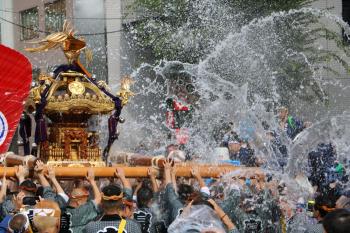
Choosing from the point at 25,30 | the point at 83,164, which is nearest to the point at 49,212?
the point at 83,164

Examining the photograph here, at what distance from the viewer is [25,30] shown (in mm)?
24172

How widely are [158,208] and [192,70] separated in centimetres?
1068

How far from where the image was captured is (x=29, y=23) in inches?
938

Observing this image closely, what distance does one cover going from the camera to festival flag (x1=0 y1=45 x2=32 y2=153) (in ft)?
25.2

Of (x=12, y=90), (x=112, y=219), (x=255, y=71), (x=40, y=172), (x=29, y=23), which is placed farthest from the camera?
(x=29, y=23)

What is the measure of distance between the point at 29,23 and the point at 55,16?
6.10 feet

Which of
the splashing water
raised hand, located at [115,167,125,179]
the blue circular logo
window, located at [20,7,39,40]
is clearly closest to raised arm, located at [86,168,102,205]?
raised hand, located at [115,167,125,179]

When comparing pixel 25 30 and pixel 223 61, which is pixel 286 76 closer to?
pixel 223 61

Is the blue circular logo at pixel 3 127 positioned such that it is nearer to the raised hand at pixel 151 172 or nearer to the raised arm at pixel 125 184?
the raised arm at pixel 125 184

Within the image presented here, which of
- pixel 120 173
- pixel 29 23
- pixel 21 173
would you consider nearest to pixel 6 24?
pixel 29 23

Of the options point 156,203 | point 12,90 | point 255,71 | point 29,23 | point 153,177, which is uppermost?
point 29,23

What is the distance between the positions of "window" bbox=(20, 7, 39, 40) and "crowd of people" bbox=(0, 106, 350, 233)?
648 inches

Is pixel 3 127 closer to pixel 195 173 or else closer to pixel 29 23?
pixel 195 173

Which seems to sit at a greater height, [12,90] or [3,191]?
[12,90]
